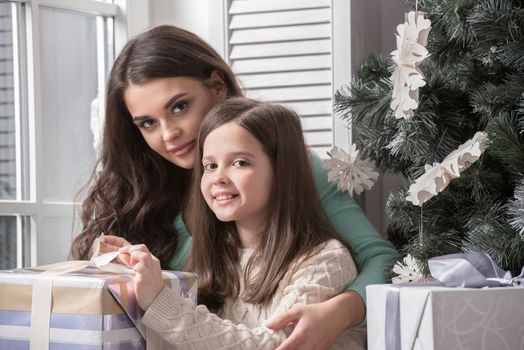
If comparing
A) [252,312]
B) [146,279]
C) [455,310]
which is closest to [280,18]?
[252,312]

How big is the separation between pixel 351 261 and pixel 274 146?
0.86ft

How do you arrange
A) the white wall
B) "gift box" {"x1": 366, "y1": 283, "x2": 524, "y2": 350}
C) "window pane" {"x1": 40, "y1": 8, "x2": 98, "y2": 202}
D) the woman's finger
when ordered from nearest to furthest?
"gift box" {"x1": 366, "y1": 283, "x2": 524, "y2": 350}
the woman's finger
"window pane" {"x1": 40, "y1": 8, "x2": 98, "y2": 202}
the white wall

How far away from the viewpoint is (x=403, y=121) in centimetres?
159

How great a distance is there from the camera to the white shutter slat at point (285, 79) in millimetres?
2049

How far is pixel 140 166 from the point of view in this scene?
200 cm

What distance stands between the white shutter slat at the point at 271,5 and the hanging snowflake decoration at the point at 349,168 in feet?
1.43

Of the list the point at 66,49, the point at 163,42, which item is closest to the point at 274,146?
the point at 163,42

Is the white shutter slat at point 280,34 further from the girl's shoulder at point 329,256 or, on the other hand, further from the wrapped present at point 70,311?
the wrapped present at point 70,311

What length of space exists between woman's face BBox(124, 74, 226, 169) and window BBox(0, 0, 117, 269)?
0.24 meters

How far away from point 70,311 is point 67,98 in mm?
858

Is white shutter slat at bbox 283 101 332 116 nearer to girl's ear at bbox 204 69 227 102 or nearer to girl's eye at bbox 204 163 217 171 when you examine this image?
girl's ear at bbox 204 69 227 102

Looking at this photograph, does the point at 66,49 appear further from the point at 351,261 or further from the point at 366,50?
the point at 351,261

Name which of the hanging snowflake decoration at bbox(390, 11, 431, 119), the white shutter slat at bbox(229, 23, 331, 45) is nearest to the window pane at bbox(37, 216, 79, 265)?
the white shutter slat at bbox(229, 23, 331, 45)

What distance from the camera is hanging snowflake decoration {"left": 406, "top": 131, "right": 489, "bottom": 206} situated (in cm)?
145
